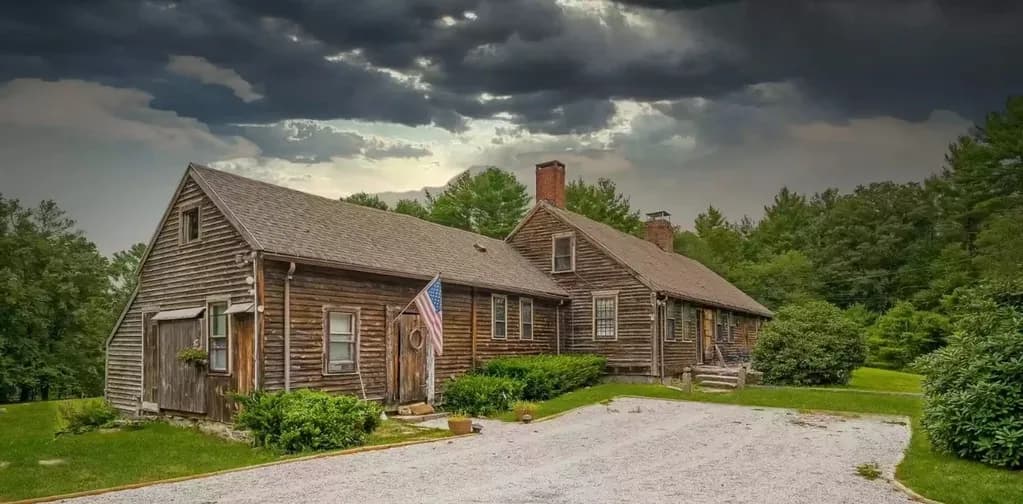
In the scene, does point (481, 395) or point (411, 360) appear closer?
point (481, 395)

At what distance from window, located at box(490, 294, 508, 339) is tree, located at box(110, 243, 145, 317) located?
2948 cm

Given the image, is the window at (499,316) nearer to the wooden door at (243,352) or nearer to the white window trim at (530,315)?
the white window trim at (530,315)

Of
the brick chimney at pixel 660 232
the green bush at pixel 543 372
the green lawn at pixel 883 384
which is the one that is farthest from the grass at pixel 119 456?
the brick chimney at pixel 660 232

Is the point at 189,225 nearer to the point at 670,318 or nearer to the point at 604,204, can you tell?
the point at 670,318

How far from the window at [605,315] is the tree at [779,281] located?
110ft

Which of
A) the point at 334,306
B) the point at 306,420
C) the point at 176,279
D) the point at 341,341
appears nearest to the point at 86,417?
the point at 176,279

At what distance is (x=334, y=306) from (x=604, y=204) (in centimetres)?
4710

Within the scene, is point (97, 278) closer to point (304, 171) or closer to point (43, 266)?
point (43, 266)

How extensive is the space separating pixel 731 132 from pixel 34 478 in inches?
1093

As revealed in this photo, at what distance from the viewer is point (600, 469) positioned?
477 inches

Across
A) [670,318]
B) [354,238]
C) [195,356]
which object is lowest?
[195,356]

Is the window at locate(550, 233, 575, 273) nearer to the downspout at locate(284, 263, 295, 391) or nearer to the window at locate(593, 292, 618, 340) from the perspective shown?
the window at locate(593, 292, 618, 340)

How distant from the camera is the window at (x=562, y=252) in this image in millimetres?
29250

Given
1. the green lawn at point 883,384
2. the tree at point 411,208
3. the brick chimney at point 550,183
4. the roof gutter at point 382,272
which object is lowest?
the green lawn at point 883,384
